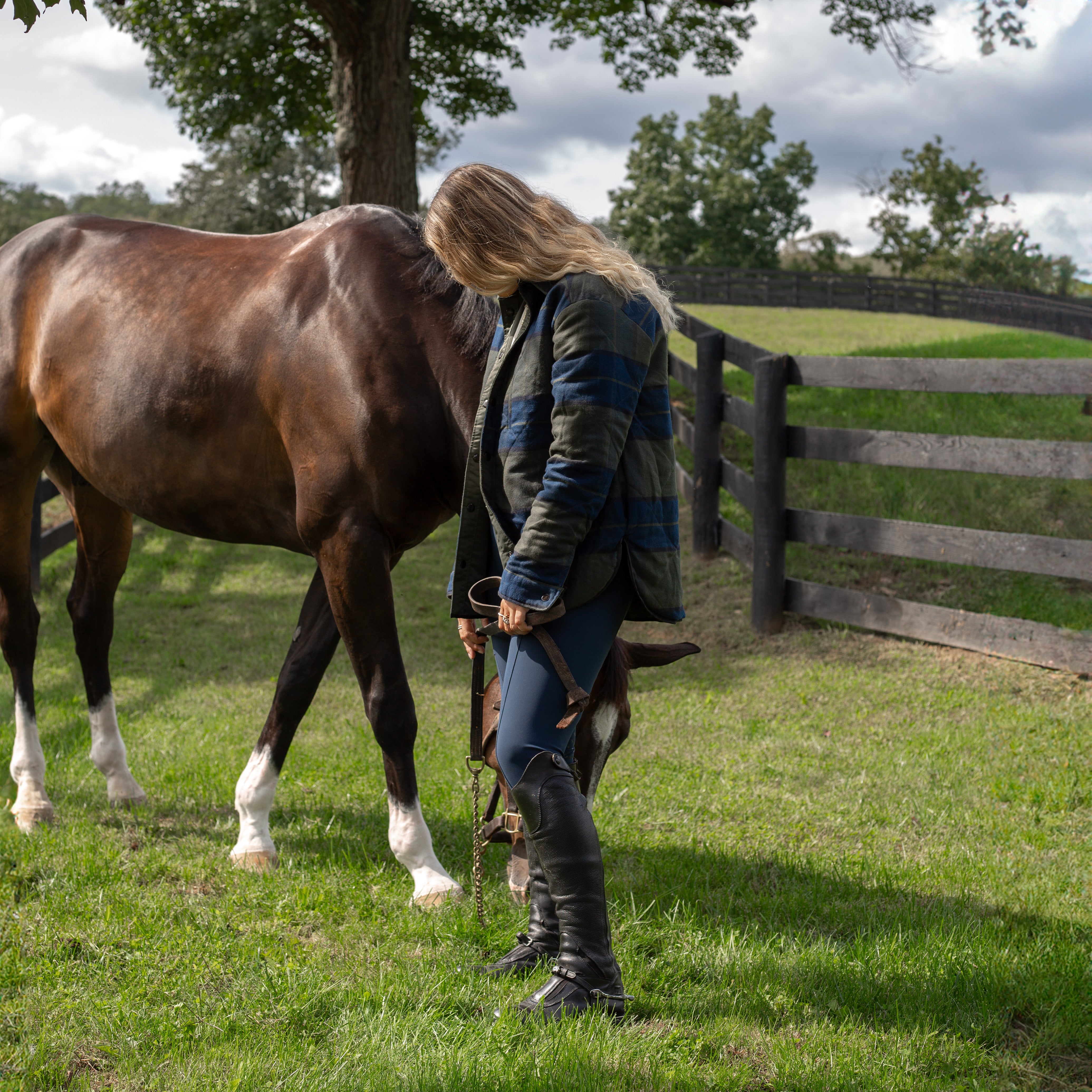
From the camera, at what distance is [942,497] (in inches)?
271

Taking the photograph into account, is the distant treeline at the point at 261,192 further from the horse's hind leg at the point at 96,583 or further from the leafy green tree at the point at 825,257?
the horse's hind leg at the point at 96,583

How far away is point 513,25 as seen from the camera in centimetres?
1596

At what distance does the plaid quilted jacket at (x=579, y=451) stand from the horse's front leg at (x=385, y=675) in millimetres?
751

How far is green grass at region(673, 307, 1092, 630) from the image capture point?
588cm

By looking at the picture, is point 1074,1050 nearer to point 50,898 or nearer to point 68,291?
point 50,898

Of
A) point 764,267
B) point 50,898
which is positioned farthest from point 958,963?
point 764,267

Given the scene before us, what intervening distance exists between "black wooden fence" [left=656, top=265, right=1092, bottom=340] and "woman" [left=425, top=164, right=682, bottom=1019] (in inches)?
1150

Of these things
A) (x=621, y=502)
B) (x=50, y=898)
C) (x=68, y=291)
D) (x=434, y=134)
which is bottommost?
(x=50, y=898)

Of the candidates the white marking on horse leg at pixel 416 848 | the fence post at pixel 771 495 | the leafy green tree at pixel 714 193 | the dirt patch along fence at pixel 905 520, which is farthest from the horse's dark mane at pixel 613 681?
the leafy green tree at pixel 714 193

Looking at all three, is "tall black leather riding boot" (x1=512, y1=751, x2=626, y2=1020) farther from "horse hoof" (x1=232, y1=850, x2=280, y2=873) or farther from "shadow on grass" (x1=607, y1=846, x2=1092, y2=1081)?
"horse hoof" (x1=232, y1=850, x2=280, y2=873)

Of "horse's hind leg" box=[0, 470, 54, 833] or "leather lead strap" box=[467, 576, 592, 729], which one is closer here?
"leather lead strap" box=[467, 576, 592, 729]

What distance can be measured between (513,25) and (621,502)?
1606 centimetres

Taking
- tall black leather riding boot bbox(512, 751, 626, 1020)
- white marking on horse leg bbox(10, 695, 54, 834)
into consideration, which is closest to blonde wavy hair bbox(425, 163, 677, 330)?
tall black leather riding boot bbox(512, 751, 626, 1020)

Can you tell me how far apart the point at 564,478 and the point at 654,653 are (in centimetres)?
66
